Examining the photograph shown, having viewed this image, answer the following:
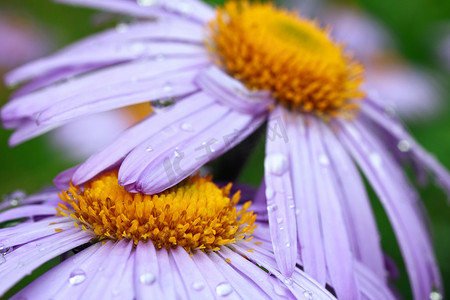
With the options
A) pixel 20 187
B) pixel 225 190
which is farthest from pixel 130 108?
pixel 225 190

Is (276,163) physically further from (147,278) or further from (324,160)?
(147,278)

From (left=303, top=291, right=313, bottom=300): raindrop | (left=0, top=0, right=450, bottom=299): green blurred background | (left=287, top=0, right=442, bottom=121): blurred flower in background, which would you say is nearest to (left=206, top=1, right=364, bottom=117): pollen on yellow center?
(left=0, top=0, right=450, bottom=299): green blurred background

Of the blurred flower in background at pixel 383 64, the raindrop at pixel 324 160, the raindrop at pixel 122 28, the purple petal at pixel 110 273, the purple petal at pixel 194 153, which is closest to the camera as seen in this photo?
the purple petal at pixel 110 273

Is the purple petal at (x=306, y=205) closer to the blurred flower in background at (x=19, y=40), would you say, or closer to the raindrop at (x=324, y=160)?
the raindrop at (x=324, y=160)

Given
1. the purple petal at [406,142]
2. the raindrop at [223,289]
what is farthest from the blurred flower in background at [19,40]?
the raindrop at [223,289]

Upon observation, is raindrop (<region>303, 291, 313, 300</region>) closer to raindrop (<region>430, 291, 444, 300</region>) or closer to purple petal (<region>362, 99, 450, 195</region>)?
raindrop (<region>430, 291, 444, 300</region>)

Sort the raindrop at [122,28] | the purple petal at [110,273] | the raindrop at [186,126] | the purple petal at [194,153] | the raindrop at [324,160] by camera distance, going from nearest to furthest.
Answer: the purple petal at [110,273] → the purple petal at [194,153] → the raindrop at [186,126] → the raindrop at [324,160] → the raindrop at [122,28]
